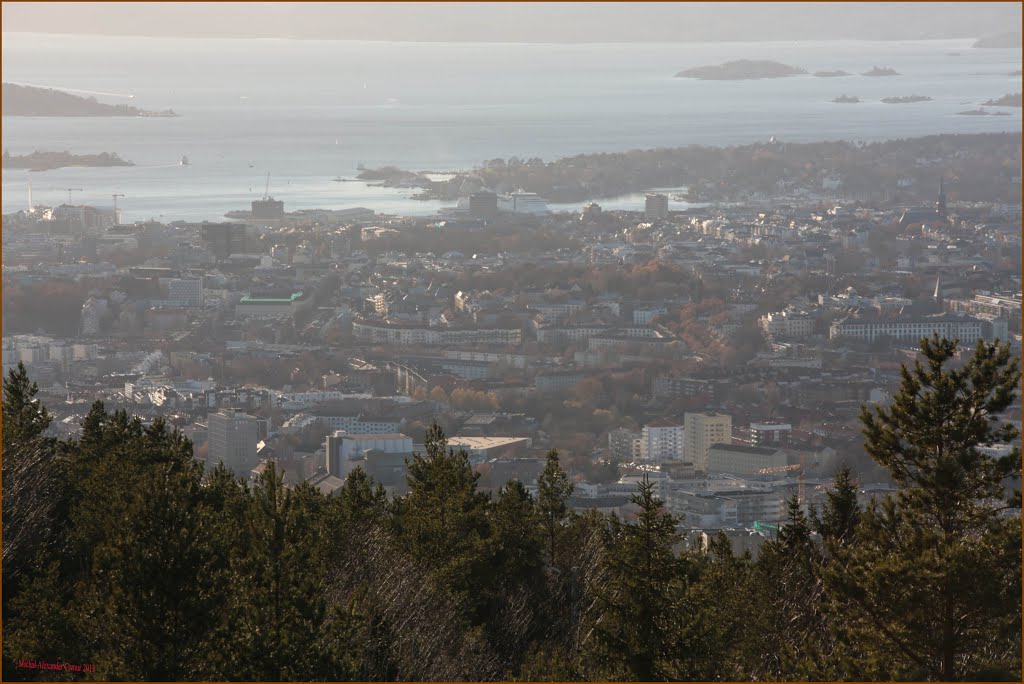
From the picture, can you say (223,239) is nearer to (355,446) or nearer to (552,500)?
(355,446)

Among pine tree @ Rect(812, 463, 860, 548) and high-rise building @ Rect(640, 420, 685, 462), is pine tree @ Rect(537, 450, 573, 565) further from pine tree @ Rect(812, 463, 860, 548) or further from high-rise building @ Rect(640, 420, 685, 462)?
high-rise building @ Rect(640, 420, 685, 462)

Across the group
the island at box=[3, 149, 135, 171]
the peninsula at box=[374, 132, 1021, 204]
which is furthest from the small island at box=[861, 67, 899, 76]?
the island at box=[3, 149, 135, 171]

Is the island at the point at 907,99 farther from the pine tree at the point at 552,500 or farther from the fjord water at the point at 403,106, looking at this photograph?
the pine tree at the point at 552,500


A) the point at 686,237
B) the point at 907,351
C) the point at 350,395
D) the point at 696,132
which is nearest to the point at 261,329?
the point at 350,395

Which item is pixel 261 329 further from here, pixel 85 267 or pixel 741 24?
pixel 741 24

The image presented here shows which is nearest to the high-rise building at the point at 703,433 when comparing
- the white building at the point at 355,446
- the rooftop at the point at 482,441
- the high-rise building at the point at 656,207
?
the rooftop at the point at 482,441

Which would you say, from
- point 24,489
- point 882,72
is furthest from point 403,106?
point 24,489
